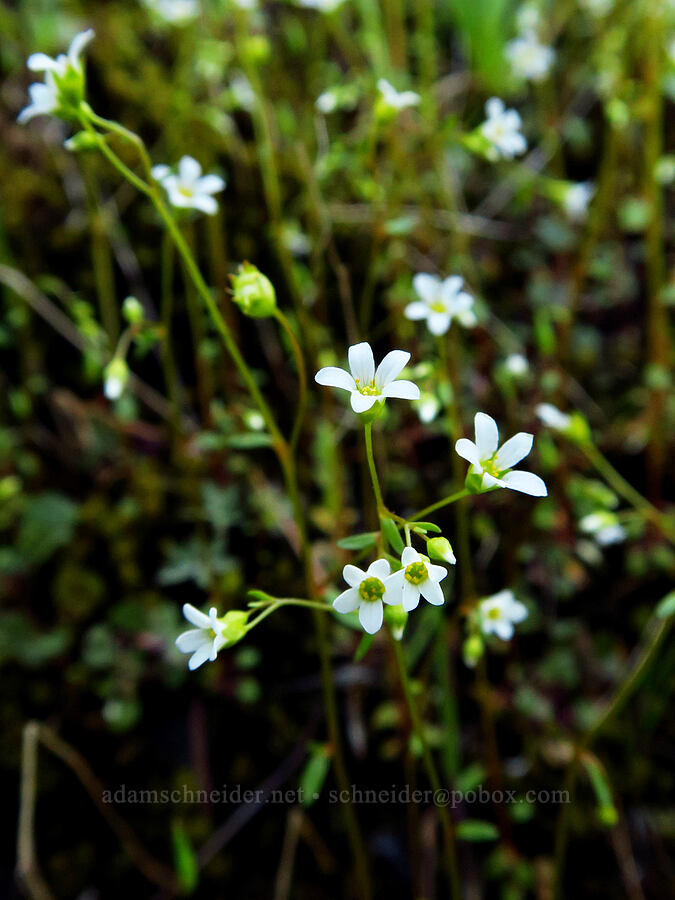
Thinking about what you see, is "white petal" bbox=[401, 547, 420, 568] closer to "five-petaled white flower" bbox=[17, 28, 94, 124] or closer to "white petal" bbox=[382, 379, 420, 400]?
"white petal" bbox=[382, 379, 420, 400]

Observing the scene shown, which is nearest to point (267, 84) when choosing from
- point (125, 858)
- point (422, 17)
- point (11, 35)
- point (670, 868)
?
point (422, 17)

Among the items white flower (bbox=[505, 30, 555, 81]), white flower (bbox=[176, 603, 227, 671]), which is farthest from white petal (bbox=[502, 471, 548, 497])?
white flower (bbox=[505, 30, 555, 81])

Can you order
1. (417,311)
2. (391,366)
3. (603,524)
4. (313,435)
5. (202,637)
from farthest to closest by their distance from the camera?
1. (313,435)
2. (603,524)
3. (417,311)
4. (202,637)
5. (391,366)

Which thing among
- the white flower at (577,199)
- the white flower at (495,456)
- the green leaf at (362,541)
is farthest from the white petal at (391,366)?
the white flower at (577,199)

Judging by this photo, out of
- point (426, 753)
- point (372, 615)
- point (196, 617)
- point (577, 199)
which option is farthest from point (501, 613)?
point (577, 199)

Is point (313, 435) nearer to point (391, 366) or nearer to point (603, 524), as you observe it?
point (603, 524)

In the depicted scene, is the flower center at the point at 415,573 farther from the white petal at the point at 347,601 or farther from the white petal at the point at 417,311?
the white petal at the point at 417,311

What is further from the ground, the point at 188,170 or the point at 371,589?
the point at 188,170

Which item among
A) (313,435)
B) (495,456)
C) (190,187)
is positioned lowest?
(495,456)
